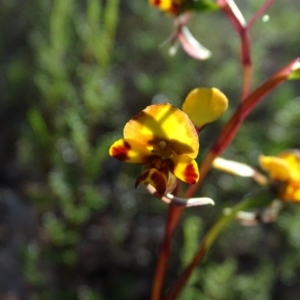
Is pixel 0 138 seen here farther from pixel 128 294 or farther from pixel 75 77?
pixel 128 294

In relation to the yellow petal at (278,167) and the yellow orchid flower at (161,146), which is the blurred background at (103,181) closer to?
the yellow petal at (278,167)

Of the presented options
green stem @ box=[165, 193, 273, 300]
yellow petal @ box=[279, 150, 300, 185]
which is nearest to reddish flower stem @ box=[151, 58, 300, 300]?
green stem @ box=[165, 193, 273, 300]

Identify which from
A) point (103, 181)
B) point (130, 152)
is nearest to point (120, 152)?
point (130, 152)

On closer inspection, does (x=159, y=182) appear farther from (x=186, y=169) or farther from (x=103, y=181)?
(x=103, y=181)

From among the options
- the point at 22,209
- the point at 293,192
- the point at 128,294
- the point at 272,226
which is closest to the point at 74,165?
the point at 22,209

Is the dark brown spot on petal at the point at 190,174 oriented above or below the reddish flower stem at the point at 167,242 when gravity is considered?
above

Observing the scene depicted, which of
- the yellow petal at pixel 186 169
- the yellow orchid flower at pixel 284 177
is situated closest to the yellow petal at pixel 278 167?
the yellow orchid flower at pixel 284 177
